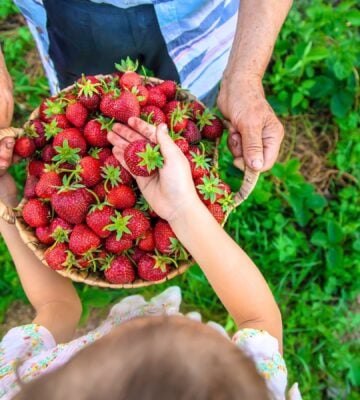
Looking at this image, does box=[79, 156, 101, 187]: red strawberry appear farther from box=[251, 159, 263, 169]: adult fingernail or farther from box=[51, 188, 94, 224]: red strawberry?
box=[251, 159, 263, 169]: adult fingernail

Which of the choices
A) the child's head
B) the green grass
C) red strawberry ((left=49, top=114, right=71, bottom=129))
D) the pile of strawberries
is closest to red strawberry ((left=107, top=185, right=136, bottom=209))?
the pile of strawberries

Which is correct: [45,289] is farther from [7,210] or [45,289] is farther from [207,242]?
[207,242]

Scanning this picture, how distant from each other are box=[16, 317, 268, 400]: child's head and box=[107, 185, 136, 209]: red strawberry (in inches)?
17.6

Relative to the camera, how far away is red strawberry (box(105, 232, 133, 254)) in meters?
1.24

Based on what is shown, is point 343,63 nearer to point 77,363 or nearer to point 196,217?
point 196,217

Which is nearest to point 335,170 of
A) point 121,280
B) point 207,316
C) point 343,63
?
point 343,63

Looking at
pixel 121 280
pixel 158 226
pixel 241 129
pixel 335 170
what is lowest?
pixel 335 170

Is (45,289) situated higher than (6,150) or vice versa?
(6,150)

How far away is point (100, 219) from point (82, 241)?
7 centimetres

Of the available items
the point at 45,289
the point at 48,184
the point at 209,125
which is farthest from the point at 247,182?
the point at 45,289

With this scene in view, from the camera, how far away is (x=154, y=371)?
77 centimetres

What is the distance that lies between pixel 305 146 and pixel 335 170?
7.0 inches

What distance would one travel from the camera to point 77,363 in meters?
0.81

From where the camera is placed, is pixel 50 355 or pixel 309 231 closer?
pixel 50 355
